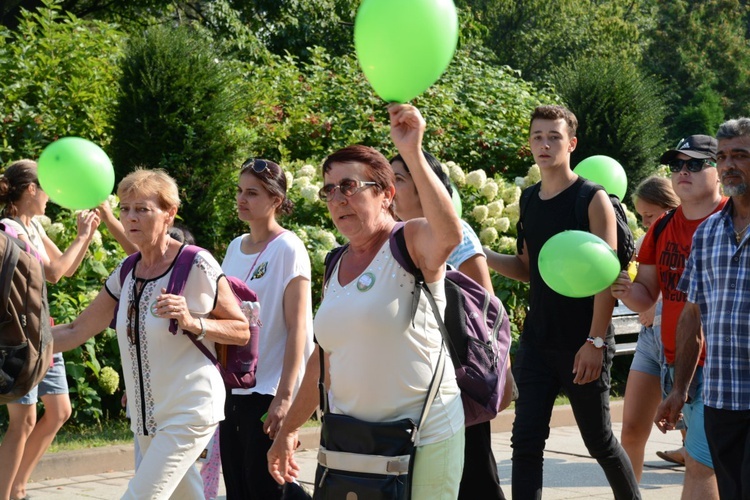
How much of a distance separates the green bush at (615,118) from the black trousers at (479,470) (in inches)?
417

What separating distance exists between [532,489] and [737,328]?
155 centimetres

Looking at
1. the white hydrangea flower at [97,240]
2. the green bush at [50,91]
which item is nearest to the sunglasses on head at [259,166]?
the white hydrangea flower at [97,240]

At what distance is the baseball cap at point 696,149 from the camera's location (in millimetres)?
5602

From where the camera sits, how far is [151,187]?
4.70 metres

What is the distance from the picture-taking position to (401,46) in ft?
10.6

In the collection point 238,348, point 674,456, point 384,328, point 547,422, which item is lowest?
point 674,456

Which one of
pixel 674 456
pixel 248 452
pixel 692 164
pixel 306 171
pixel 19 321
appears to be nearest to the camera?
pixel 19 321

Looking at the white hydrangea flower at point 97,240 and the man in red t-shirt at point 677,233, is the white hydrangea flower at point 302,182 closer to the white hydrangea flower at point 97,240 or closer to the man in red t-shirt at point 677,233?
the white hydrangea flower at point 97,240

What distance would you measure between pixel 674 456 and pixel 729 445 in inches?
150

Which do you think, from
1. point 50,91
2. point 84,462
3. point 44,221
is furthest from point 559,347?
point 50,91

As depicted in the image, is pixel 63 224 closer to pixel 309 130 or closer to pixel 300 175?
pixel 300 175

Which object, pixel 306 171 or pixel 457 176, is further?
pixel 457 176

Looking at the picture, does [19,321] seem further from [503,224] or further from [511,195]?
[511,195]

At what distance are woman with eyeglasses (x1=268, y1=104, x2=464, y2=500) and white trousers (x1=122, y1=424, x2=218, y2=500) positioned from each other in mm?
1019
